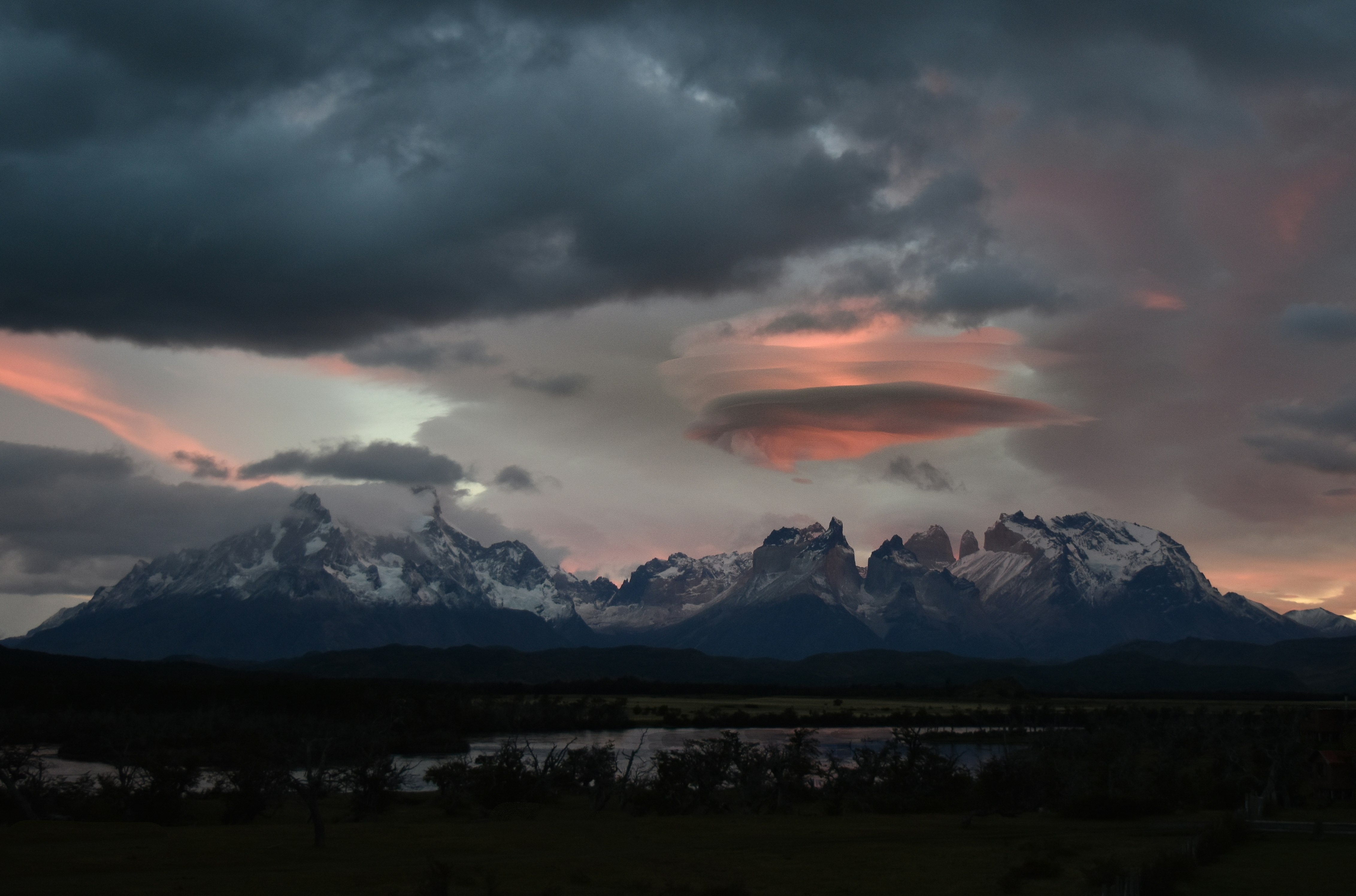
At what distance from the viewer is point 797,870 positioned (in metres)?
67.8

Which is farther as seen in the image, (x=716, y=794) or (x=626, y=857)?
(x=716, y=794)

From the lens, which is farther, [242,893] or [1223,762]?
[1223,762]

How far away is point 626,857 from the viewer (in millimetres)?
A: 73312

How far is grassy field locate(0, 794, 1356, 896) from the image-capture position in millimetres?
59875

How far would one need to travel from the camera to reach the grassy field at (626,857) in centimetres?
5988

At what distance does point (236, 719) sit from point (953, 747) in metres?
119

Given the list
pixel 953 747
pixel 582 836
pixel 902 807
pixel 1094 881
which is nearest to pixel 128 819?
pixel 582 836

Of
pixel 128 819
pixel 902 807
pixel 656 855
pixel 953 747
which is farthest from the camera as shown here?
pixel 953 747

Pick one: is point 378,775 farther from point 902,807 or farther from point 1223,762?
point 1223,762

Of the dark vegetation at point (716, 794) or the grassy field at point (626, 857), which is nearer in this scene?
the grassy field at point (626, 857)

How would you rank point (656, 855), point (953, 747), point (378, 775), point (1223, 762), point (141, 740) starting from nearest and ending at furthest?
point (656, 855) < point (378, 775) < point (1223, 762) < point (141, 740) < point (953, 747)

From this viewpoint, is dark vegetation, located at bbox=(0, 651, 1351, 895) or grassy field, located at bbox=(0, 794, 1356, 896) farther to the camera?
dark vegetation, located at bbox=(0, 651, 1351, 895)

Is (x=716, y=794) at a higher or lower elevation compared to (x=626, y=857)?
lower

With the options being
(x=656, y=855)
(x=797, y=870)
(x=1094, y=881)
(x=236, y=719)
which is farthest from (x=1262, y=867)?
(x=236, y=719)
